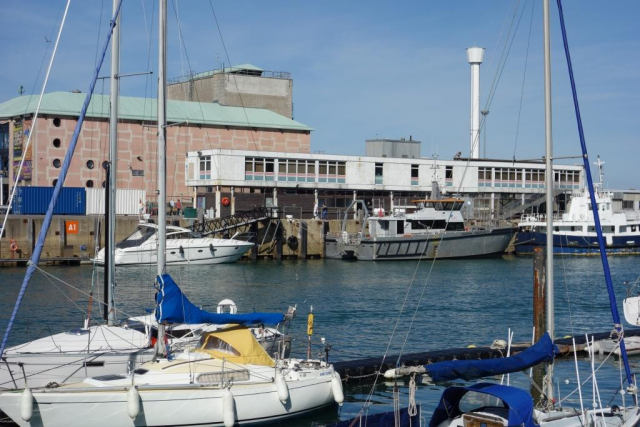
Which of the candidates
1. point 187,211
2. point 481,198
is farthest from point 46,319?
point 481,198

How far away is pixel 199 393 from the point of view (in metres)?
19.3

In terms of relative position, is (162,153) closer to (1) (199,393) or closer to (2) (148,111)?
(1) (199,393)

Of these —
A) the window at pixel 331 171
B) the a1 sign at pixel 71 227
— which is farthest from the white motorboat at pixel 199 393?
the window at pixel 331 171

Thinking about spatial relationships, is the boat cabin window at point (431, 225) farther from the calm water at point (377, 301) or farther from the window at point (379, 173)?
the window at point (379, 173)

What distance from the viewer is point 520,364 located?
18.2 m

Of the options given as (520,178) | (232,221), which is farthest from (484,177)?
(232,221)

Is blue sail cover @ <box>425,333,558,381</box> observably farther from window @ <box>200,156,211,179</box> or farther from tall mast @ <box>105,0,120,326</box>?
window @ <box>200,156,211,179</box>

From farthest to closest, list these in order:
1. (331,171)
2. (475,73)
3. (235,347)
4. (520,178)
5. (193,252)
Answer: (475,73) < (520,178) < (331,171) < (193,252) < (235,347)

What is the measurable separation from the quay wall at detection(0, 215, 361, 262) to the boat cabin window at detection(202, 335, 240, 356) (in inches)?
1331

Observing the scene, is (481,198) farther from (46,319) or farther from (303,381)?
(303,381)

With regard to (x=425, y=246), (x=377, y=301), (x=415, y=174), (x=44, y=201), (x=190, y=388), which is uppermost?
(x=415, y=174)

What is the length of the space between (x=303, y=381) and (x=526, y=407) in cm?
614

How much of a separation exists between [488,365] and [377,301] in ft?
82.9

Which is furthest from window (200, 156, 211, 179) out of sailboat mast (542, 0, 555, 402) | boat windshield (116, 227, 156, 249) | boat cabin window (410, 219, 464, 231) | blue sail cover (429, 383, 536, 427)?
blue sail cover (429, 383, 536, 427)
